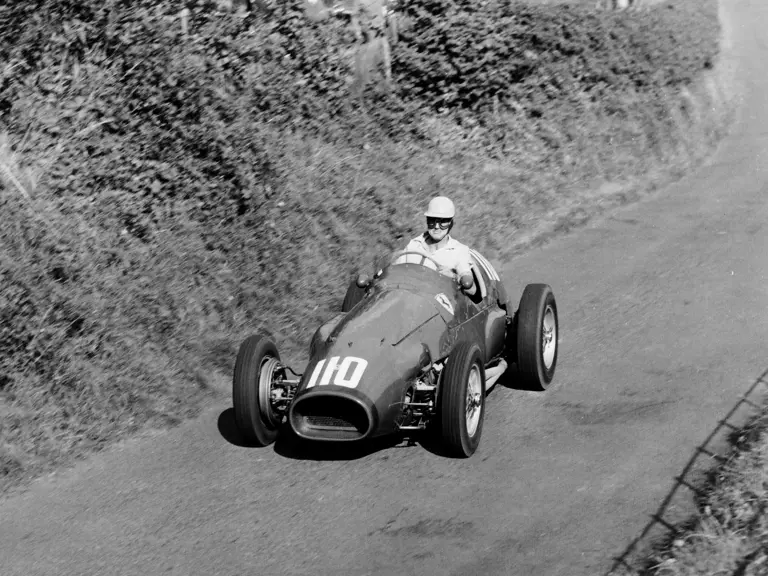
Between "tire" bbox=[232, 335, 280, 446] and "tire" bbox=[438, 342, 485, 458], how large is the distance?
Answer: 1393 mm

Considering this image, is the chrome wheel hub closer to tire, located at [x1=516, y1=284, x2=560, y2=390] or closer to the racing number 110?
tire, located at [x1=516, y1=284, x2=560, y2=390]

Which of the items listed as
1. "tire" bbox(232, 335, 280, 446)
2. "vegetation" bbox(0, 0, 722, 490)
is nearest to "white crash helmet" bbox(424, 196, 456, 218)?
"tire" bbox(232, 335, 280, 446)

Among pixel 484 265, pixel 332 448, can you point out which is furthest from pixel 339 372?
pixel 484 265

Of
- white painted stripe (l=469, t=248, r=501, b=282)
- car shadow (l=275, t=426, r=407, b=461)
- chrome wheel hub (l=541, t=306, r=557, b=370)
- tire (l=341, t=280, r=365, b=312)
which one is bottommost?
car shadow (l=275, t=426, r=407, b=461)

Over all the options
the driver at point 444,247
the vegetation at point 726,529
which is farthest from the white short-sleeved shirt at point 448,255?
the vegetation at point 726,529

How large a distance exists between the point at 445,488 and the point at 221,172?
18.8 feet

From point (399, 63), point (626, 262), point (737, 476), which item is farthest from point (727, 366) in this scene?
point (399, 63)

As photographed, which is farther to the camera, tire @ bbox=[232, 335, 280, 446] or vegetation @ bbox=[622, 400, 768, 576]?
tire @ bbox=[232, 335, 280, 446]

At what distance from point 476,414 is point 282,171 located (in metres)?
5.46

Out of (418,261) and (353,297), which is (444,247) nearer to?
(418,261)

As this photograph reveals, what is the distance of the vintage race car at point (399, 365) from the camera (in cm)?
804

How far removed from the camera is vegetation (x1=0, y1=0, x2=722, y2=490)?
384 inches

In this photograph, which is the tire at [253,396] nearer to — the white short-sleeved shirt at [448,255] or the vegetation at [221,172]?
the vegetation at [221,172]

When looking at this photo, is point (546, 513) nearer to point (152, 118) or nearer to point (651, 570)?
point (651, 570)
